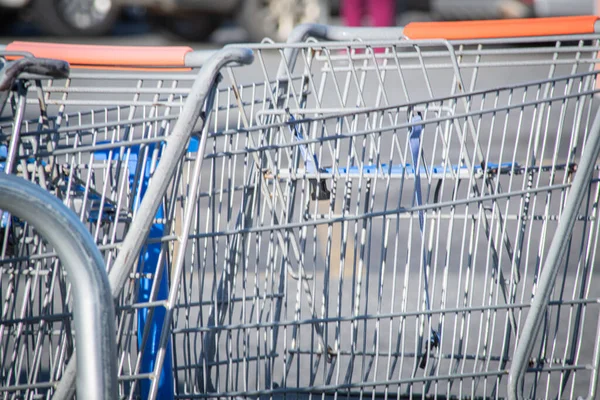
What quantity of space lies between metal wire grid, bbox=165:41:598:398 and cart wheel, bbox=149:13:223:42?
727 cm

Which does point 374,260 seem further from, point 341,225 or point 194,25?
point 194,25

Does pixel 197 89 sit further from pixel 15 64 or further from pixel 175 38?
pixel 175 38

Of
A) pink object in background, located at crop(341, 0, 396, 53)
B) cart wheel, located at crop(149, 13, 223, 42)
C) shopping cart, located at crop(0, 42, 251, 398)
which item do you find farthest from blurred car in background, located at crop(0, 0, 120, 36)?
shopping cart, located at crop(0, 42, 251, 398)

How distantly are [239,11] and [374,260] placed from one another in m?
8.11

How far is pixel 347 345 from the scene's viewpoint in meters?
3.58

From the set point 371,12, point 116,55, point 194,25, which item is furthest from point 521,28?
point 194,25

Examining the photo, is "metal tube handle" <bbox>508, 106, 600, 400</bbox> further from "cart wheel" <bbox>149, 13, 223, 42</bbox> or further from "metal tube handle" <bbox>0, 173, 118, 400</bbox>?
"cart wheel" <bbox>149, 13, 223, 42</bbox>

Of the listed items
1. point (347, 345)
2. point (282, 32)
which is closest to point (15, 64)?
point (347, 345)

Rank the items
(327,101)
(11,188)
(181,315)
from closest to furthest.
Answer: (11,188), (181,315), (327,101)

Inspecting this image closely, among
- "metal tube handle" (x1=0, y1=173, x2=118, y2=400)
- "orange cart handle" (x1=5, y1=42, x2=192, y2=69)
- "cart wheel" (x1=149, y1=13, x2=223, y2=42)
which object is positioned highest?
"cart wheel" (x1=149, y1=13, x2=223, y2=42)

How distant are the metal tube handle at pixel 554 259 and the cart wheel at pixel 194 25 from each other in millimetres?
11052

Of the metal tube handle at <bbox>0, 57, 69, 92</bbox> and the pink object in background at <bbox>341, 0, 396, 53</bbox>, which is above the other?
the pink object in background at <bbox>341, 0, 396, 53</bbox>

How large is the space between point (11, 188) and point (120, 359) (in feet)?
3.21

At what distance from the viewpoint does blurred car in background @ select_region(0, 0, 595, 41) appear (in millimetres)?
11234
